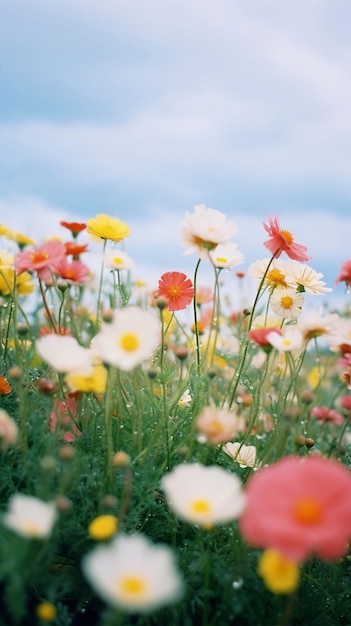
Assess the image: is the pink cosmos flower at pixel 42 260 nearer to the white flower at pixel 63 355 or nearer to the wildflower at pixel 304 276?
the white flower at pixel 63 355

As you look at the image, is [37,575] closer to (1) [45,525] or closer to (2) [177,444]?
(1) [45,525]

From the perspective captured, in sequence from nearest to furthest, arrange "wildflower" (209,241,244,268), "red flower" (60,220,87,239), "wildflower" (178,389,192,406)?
1. "wildflower" (209,241,244,268)
2. "wildflower" (178,389,192,406)
3. "red flower" (60,220,87,239)

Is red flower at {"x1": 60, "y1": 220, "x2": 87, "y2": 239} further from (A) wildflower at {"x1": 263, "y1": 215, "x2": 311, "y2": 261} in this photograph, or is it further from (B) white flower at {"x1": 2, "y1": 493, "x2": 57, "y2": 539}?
(B) white flower at {"x1": 2, "y1": 493, "x2": 57, "y2": 539}

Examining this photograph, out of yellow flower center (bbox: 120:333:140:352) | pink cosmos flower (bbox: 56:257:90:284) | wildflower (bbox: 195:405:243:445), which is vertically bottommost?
wildflower (bbox: 195:405:243:445)

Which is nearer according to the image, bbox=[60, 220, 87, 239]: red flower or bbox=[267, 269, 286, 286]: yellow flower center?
bbox=[267, 269, 286, 286]: yellow flower center

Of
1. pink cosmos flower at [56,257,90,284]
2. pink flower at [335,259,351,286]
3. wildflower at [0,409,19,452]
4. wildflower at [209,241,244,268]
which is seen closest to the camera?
wildflower at [0,409,19,452]

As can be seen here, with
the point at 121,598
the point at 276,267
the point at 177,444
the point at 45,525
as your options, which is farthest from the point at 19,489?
the point at 276,267

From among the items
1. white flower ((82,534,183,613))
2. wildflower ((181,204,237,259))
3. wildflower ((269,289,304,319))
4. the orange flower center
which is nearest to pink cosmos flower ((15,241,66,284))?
the orange flower center

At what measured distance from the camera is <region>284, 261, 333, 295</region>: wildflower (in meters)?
1.51

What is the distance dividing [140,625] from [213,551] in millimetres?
240

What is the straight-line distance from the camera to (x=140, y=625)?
3.60ft

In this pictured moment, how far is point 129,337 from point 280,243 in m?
0.51

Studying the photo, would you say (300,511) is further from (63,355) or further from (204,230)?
(204,230)

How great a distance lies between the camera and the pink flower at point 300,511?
30.4 inches
